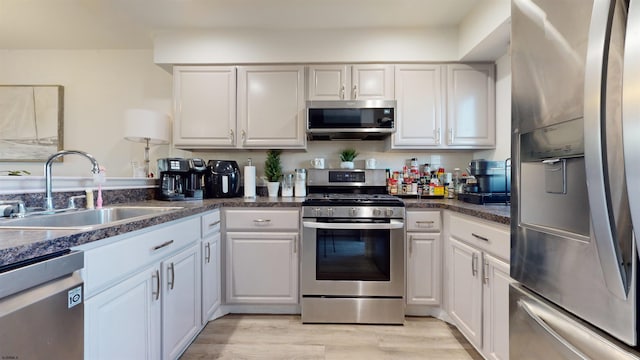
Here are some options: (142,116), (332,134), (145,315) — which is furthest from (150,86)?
(145,315)

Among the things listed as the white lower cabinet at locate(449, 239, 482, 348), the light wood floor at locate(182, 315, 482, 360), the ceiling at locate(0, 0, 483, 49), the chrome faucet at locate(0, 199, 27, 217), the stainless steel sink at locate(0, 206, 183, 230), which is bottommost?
the light wood floor at locate(182, 315, 482, 360)

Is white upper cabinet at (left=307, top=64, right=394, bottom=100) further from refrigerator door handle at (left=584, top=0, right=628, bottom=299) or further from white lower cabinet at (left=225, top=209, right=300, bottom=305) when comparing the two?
refrigerator door handle at (left=584, top=0, right=628, bottom=299)

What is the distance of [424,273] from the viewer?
2098 mm

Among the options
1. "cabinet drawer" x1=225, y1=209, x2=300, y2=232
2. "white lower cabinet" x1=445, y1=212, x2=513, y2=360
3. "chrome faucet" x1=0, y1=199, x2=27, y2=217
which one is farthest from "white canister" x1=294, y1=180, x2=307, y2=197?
"chrome faucet" x1=0, y1=199, x2=27, y2=217

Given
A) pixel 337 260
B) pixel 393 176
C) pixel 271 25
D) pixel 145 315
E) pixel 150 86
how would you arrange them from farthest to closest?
1. pixel 150 86
2. pixel 393 176
3. pixel 271 25
4. pixel 337 260
5. pixel 145 315

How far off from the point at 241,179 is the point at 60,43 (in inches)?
86.7

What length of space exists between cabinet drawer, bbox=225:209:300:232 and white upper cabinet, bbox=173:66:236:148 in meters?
0.73

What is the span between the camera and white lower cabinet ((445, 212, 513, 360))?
1386 millimetres

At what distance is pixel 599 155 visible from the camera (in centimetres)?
60

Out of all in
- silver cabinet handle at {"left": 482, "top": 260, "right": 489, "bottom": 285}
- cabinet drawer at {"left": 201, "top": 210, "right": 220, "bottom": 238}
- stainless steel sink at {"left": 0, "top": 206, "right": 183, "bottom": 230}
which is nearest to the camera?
stainless steel sink at {"left": 0, "top": 206, "right": 183, "bottom": 230}

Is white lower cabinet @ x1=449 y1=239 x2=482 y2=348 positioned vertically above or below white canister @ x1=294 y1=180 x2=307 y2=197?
below

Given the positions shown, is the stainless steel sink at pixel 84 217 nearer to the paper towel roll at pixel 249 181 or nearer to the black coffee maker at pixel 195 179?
the black coffee maker at pixel 195 179

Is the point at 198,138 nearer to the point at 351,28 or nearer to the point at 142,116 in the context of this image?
the point at 142,116

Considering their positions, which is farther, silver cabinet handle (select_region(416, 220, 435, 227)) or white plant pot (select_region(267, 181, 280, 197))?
white plant pot (select_region(267, 181, 280, 197))
